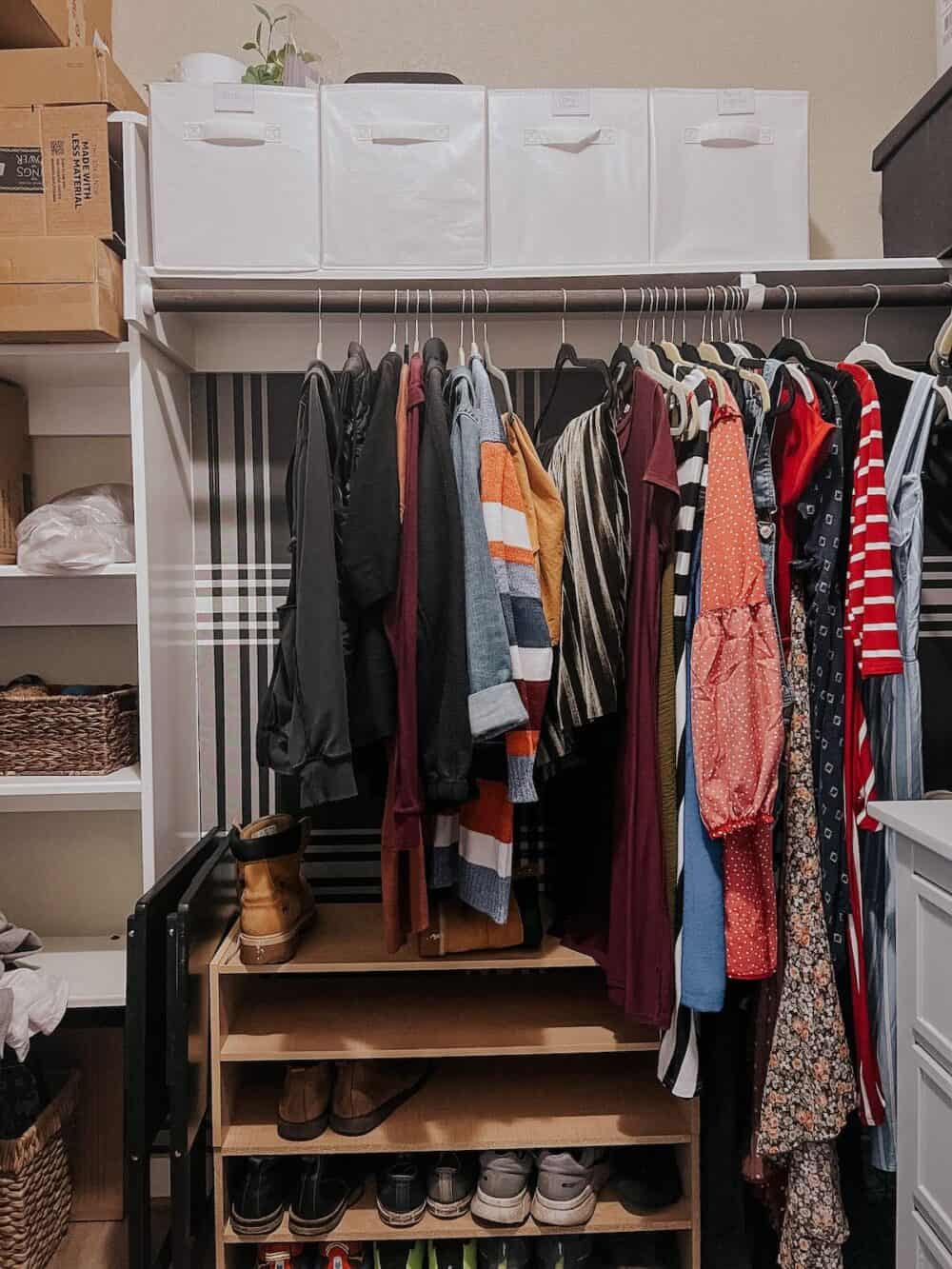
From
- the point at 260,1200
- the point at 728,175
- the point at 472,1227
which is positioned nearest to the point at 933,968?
the point at 472,1227

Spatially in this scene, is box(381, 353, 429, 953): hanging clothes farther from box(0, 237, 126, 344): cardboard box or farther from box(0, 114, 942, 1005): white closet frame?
box(0, 237, 126, 344): cardboard box

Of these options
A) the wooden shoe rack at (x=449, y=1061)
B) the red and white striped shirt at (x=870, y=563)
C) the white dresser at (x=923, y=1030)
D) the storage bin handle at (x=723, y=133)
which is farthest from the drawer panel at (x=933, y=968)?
the storage bin handle at (x=723, y=133)

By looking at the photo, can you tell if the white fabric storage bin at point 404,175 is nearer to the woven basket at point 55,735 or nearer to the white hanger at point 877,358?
the white hanger at point 877,358

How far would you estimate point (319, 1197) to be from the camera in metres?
1.57

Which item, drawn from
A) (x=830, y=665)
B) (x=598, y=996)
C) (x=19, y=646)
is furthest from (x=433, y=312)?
(x=598, y=996)

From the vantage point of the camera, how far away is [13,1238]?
1.55 metres

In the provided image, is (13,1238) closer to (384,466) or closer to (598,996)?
(598,996)

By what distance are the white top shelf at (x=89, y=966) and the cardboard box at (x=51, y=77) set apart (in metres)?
1.49

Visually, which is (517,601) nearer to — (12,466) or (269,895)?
(269,895)

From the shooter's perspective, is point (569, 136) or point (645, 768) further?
point (569, 136)

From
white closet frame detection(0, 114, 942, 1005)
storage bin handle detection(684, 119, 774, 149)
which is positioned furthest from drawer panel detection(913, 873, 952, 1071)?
storage bin handle detection(684, 119, 774, 149)

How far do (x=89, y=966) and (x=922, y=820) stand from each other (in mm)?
1470

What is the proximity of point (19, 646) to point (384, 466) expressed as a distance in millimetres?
995

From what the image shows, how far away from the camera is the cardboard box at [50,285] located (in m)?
1.43
